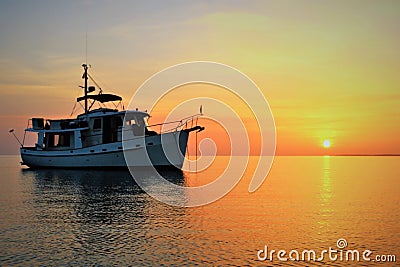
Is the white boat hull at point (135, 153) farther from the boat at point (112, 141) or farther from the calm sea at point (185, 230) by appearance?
the calm sea at point (185, 230)

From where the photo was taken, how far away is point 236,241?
17.5 metres

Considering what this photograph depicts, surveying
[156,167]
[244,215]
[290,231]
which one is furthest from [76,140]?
[290,231]

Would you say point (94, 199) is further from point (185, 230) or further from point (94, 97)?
point (94, 97)

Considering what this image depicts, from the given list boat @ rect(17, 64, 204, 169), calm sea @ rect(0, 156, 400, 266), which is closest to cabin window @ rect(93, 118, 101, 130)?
boat @ rect(17, 64, 204, 169)

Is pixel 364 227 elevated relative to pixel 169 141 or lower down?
lower down

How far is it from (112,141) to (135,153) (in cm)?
315

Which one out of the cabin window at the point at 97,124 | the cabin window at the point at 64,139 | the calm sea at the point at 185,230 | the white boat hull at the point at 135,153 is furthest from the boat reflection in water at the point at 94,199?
the cabin window at the point at 64,139

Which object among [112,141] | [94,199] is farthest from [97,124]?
[94,199]

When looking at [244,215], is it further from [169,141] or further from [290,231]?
[169,141]

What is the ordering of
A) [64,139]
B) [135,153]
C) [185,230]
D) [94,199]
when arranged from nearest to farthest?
1. [185,230]
2. [94,199]
3. [135,153]
4. [64,139]

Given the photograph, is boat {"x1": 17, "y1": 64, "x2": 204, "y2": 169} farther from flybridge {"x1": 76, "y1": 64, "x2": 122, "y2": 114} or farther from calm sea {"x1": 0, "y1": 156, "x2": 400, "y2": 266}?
calm sea {"x1": 0, "y1": 156, "x2": 400, "y2": 266}

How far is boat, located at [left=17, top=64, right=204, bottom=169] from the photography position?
4919 centimetres

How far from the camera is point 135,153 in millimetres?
49562

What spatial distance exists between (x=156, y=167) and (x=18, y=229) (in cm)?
3307
